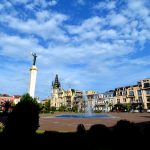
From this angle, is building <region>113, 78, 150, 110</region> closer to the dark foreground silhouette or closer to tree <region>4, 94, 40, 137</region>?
tree <region>4, 94, 40, 137</region>

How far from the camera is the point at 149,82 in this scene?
9262 centimetres

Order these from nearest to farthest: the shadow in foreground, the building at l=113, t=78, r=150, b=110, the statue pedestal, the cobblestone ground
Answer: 1. the shadow in foreground
2. the cobblestone ground
3. the statue pedestal
4. the building at l=113, t=78, r=150, b=110

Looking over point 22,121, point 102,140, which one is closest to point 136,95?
point 22,121

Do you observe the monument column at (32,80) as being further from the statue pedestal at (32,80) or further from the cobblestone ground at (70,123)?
the cobblestone ground at (70,123)

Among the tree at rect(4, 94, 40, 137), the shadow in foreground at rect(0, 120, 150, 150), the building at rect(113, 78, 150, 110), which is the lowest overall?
the shadow in foreground at rect(0, 120, 150, 150)

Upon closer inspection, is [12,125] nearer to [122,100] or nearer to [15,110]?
[15,110]

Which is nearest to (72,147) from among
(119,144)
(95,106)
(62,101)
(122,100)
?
(119,144)

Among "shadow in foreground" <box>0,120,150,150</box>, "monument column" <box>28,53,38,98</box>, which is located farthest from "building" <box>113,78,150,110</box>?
"shadow in foreground" <box>0,120,150,150</box>

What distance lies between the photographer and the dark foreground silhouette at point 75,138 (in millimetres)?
9664

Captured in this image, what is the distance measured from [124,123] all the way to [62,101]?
128 meters

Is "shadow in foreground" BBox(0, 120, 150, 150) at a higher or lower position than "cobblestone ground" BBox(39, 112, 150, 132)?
lower

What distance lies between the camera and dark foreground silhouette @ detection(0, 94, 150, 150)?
9.66 metres

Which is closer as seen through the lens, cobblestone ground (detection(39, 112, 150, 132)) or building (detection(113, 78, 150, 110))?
cobblestone ground (detection(39, 112, 150, 132))

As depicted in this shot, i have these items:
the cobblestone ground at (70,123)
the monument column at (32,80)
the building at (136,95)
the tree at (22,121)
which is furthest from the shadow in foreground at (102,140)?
the building at (136,95)
